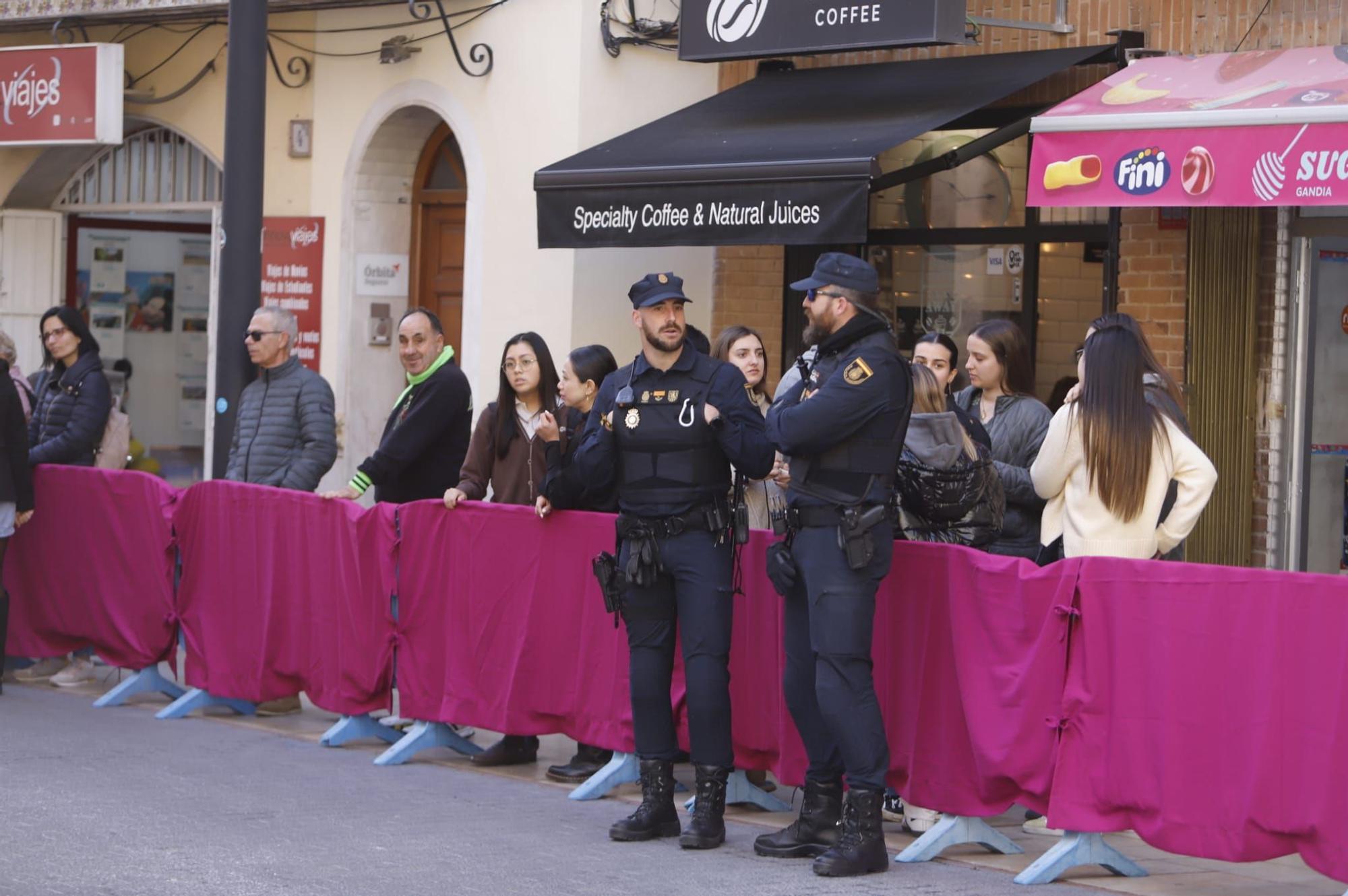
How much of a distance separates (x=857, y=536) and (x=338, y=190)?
26.2 ft

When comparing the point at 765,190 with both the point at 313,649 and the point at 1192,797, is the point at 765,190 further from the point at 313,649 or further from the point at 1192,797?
the point at 1192,797

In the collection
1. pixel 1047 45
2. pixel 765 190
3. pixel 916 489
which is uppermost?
pixel 1047 45

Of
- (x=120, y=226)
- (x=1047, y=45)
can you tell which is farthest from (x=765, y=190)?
(x=120, y=226)

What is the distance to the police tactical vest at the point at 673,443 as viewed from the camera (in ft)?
23.4

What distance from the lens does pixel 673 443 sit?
7141 mm

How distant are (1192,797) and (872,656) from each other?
131cm

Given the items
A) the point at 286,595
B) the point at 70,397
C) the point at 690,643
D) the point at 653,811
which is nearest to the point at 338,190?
the point at 70,397

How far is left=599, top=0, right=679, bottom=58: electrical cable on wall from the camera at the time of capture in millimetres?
12453

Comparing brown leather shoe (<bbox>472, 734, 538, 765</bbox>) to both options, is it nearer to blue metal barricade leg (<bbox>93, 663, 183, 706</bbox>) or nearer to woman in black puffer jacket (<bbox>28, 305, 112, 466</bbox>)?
blue metal barricade leg (<bbox>93, 663, 183, 706</bbox>)

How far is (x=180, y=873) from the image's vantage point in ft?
21.2

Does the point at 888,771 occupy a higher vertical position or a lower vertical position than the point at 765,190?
lower

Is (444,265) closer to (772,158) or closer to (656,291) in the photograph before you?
(772,158)

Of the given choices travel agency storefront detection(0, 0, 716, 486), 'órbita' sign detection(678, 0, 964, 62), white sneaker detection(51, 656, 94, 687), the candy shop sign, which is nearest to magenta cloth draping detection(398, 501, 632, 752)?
white sneaker detection(51, 656, 94, 687)

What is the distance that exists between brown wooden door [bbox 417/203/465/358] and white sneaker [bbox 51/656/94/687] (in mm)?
3954
